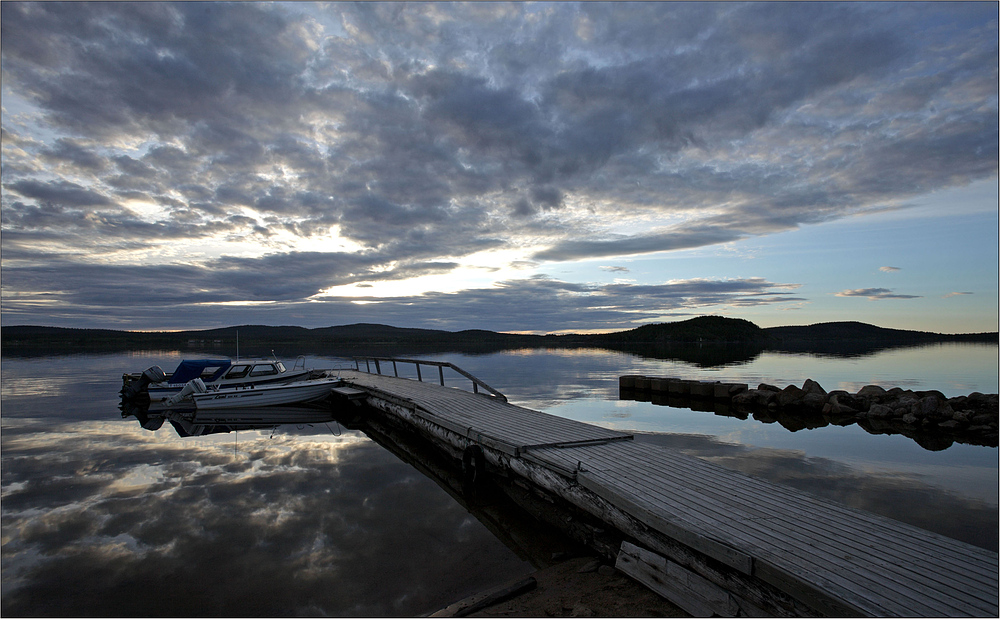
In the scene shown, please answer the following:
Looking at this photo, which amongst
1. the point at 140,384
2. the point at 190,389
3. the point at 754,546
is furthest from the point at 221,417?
the point at 754,546

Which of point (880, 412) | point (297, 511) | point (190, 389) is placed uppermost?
point (190, 389)

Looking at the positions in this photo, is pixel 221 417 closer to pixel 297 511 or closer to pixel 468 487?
pixel 297 511

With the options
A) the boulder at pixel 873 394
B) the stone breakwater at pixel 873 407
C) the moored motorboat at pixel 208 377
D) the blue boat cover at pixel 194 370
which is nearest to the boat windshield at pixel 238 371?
the moored motorboat at pixel 208 377

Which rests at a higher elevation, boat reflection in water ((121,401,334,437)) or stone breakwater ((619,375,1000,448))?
stone breakwater ((619,375,1000,448))

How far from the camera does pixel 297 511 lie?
8.55 metres

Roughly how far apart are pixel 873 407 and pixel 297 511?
1713 cm

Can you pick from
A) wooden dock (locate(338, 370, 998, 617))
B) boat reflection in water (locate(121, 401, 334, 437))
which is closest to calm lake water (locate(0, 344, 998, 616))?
boat reflection in water (locate(121, 401, 334, 437))

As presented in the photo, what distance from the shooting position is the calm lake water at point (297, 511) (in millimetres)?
5949

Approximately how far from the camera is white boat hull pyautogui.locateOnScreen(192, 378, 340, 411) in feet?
64.1

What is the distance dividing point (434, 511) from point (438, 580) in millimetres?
2492

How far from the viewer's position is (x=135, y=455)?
41.9ft

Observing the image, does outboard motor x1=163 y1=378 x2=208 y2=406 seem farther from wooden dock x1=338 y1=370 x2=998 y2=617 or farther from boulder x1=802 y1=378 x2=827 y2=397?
boulder x1=802 y1=378 x2=827 y2=397

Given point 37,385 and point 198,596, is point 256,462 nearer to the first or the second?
point 198,596

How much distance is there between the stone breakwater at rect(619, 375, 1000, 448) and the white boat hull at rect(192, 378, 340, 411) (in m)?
14.7
